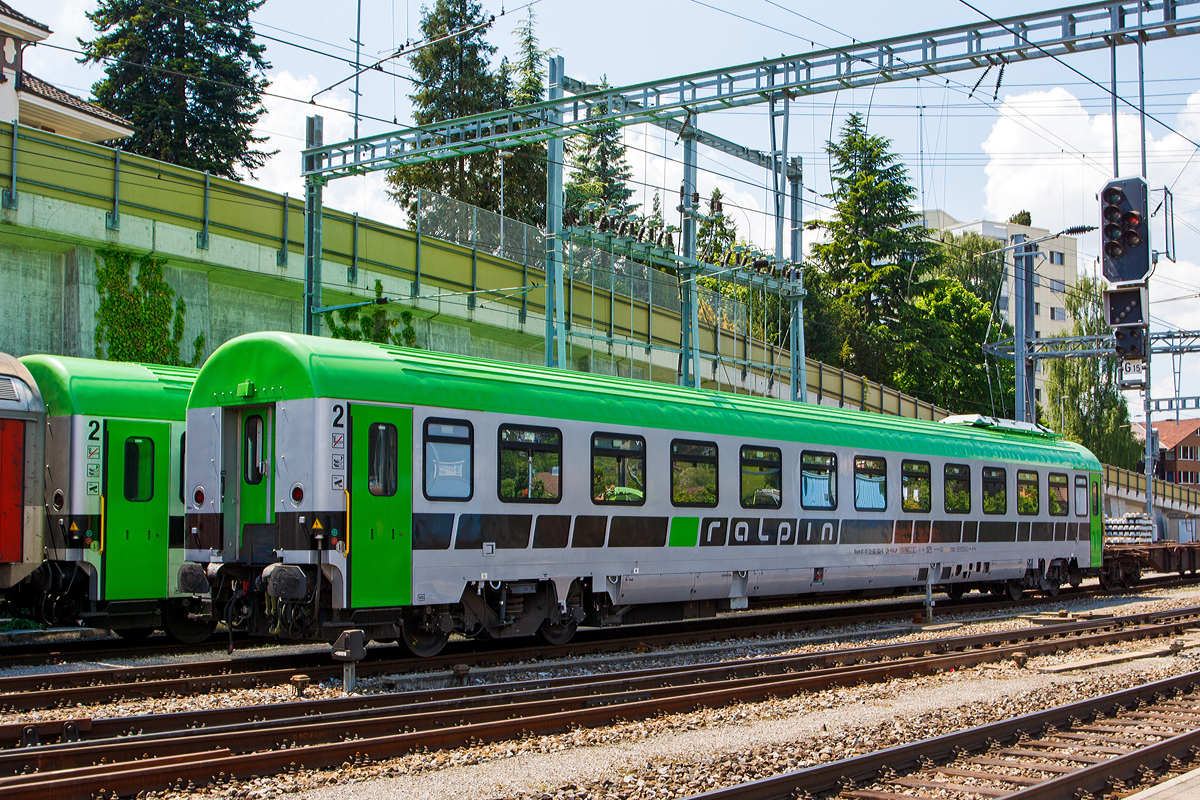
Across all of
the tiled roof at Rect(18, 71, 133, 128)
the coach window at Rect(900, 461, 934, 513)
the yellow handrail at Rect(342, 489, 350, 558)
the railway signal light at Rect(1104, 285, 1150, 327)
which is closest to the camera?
the yellow handrail at Rect(342, 489, 350, 558)

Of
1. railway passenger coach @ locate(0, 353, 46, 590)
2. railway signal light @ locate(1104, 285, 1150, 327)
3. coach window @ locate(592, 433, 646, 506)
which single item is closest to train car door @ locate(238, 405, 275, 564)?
railway passenger coach @ locate(0, 353, 46, 590)

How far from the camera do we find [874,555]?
62.4 feet

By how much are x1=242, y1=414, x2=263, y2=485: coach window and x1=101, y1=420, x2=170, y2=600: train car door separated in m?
2.56

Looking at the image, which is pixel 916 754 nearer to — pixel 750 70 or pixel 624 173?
pixel 750 70

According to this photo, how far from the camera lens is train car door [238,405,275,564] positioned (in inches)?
487

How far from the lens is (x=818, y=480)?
1795 centimetres

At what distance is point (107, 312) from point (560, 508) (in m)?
12.2

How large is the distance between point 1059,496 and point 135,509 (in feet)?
60.6

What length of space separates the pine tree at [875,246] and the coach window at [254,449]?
4955cm

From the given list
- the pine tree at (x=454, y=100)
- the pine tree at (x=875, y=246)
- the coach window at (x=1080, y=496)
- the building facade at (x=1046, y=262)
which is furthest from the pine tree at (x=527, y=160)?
the building facade at (x=1046, y=262)

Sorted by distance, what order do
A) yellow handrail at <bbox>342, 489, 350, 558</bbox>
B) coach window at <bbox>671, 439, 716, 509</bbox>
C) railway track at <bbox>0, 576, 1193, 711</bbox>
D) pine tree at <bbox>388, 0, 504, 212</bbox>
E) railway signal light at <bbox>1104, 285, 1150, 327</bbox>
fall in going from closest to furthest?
railway track at <bbox>0, 576, 1193, 711</bbox>, yellow handrail at <bbox>342, 489, 350, 558</bbox>, railway signal light at <bbox>1104, 285, 1150, 327</bbox>, coach window at <bbox>671, 439, 716, 509</bbox>, pine tree at <bbox>388, 0, 504, 212</bbox>

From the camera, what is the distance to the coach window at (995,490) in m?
21.8

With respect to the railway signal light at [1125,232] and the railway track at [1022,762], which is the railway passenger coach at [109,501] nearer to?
the railway track at [1022,762]

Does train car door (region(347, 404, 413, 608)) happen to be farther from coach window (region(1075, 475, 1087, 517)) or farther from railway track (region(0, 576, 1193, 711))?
coach window (region(1075, 475, 1087, 517))
